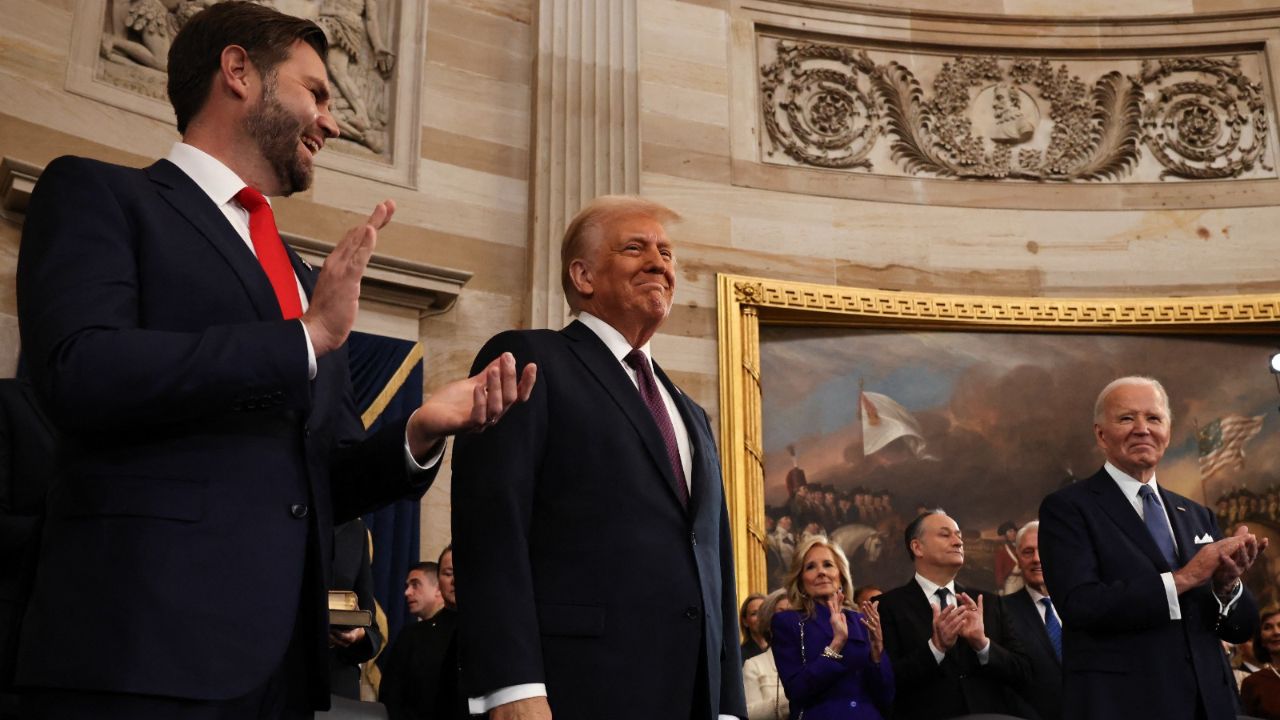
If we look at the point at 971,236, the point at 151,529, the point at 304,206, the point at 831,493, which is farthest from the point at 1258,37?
the point at 151,529

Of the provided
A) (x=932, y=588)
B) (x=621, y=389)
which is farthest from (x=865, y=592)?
(x=621, y=389)

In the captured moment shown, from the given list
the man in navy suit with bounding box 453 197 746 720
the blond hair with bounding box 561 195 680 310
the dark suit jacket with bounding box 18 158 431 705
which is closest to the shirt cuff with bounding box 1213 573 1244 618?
the man in navy suit with bounding box 453 197 746 720

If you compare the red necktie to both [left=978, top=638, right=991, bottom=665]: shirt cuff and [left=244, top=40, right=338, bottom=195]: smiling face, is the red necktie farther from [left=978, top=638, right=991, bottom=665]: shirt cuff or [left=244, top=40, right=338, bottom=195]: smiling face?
[left=978, top=638, right=991, bottom=665]: shirt cuff

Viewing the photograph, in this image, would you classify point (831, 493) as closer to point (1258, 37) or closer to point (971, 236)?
point (971, 236)

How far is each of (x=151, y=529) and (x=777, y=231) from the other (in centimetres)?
817

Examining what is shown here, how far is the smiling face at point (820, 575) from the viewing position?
5730mm

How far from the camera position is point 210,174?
93.0 inches

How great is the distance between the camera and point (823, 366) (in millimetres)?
9656

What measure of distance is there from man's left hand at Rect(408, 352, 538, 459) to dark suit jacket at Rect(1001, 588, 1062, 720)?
4.00 m

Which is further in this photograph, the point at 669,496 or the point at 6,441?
the point at 6,441

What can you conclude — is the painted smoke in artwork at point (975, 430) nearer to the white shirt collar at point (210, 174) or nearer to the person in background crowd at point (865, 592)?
the person in background crowd at point (865, 592)

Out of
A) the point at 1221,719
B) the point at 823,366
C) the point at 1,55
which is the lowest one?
the point at 1221,719

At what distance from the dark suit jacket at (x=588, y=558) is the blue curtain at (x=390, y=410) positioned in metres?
4.82

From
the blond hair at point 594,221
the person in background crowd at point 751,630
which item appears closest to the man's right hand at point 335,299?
the blond hair at point 594,221
